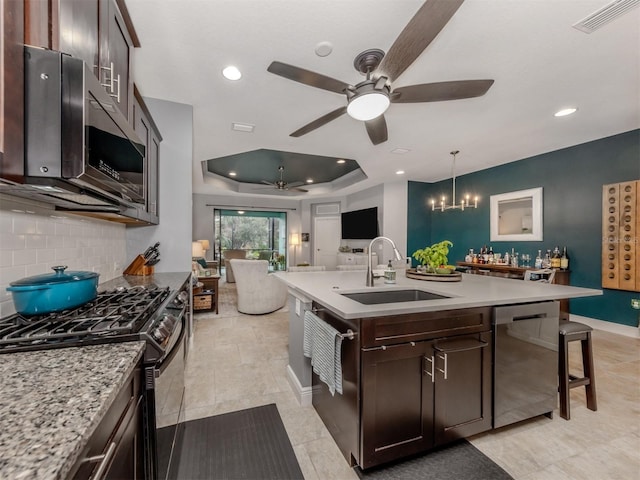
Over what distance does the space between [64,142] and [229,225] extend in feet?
27.7

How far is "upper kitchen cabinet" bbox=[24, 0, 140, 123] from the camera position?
0.86m

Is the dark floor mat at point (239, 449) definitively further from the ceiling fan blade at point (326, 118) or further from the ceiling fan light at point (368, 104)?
the ceiling fan blade at point (326, 118)


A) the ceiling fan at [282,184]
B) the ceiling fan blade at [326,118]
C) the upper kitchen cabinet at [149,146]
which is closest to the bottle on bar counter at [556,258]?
the ceiling fan blade at [326,118]

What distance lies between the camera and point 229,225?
9039 millimetres

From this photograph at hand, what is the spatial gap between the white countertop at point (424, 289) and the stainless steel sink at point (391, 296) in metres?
0.05

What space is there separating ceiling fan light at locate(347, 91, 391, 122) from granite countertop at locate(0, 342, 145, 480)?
1.89 metres

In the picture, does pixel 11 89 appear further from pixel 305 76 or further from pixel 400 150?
pixel 400 150

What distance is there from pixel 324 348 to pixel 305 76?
1776 mm

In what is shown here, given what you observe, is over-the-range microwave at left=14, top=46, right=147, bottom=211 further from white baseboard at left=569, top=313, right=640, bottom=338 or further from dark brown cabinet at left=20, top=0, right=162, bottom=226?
white baseboard at left=569, top=313, right=640, bottom=338

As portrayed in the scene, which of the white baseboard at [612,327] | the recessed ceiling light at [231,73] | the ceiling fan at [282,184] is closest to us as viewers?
the recessed ceiling light at [231,73]

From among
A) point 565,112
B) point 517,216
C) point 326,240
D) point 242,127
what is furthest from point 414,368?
point 326,240

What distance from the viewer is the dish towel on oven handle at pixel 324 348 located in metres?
1.53

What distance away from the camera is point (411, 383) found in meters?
1.50

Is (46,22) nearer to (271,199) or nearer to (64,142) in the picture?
(64,142)
